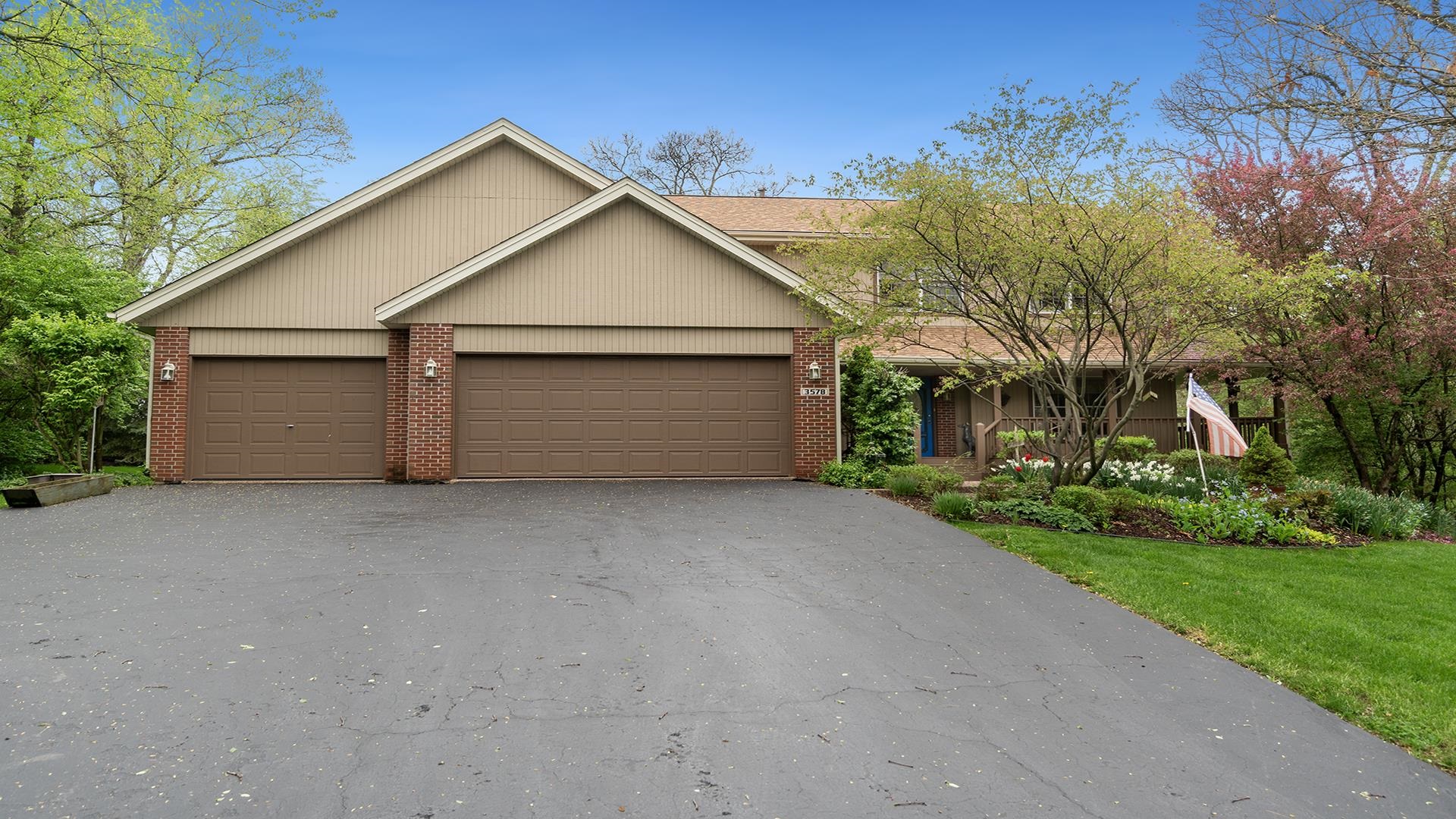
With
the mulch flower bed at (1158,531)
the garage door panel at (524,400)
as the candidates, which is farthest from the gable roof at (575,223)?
the mulch flower bed at (1158,531)

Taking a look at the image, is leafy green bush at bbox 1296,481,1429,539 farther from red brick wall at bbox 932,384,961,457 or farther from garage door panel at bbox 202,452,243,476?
garage door panel at bbox 202,452,243,476

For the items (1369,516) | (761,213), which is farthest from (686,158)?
(1369,516)

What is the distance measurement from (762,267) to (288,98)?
698 inches

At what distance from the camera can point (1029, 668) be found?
15.0ft

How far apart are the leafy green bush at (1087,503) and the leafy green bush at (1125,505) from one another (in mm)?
57

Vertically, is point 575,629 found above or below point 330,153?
below

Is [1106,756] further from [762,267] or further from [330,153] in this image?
[330,153]

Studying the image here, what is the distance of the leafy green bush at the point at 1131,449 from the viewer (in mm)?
14438

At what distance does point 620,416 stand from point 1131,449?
9.49 metres

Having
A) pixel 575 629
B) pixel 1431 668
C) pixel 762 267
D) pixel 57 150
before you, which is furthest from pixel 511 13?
pixel 1431 668

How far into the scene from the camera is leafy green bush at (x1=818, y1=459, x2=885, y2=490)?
12148 mm

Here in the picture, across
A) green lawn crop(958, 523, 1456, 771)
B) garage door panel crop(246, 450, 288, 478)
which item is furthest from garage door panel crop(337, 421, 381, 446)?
green lawn crop(958, 523, 1456, 771)

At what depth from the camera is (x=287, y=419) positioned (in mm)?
13391

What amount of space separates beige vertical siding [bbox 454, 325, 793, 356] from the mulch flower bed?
4644mm
